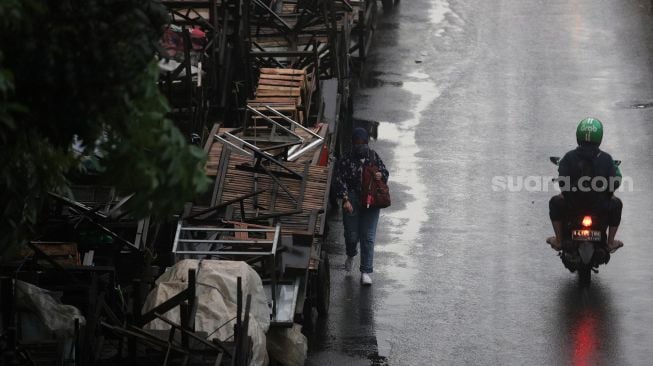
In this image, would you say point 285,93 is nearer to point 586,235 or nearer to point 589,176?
point 589,176

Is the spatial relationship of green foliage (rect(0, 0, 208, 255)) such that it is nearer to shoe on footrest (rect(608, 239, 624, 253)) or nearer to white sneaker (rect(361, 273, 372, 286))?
white sneaker (rect(361, 273, 372, 286))

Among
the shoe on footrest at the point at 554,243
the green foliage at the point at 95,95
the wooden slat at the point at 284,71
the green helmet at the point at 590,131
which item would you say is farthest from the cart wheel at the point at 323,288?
the green foliage at the point at 95,95

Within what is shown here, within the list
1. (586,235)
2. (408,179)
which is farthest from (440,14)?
(586,235)

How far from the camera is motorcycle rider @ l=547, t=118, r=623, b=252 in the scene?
48.4 ft

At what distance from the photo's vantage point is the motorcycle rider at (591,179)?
14.8m

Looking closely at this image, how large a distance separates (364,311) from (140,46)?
23.4 feet

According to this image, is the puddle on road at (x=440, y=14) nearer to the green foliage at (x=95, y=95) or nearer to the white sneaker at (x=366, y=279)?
the white sneaker at (x=366, y=279)

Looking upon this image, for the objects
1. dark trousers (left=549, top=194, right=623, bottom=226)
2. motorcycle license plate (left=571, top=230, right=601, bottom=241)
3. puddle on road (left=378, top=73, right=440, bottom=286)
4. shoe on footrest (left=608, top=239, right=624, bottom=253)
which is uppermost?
dark trousers (left=549, top=194, right=623, bottom=226)

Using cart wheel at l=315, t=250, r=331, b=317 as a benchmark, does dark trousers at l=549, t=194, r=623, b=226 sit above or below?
above

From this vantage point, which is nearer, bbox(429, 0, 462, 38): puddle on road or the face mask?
the face mask

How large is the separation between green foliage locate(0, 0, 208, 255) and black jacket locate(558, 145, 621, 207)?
754cm

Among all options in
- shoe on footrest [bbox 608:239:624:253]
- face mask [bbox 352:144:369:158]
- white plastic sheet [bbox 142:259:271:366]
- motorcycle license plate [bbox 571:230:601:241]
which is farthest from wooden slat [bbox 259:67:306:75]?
white plastic sheet [bbox 142:259:271:366]

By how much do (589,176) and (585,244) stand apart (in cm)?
70

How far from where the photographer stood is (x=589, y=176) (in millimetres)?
14789
